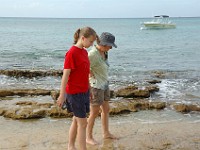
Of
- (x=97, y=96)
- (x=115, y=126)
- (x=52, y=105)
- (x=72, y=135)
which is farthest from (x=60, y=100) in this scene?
(x=52, y=105)

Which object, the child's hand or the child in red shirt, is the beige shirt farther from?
the child's hand

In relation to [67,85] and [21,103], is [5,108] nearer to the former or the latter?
[21,103]

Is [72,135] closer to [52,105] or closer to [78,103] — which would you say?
[78,103]

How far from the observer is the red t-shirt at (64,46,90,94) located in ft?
14.0

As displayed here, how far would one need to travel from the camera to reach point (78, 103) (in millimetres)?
4426

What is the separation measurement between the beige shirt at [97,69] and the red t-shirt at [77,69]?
60 cm

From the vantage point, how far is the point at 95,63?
5.05 meters

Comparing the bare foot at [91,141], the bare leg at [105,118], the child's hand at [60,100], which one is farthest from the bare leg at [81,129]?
the bare leg at [105,118]

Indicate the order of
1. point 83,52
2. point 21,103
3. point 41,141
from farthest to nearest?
point 21,103 < point 41,141 < point 83,52

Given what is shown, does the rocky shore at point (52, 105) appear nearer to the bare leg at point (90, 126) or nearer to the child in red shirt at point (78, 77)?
the bare leg at point (90, 126)

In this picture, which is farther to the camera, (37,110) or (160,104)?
(160,104)

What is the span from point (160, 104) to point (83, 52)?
182 inches

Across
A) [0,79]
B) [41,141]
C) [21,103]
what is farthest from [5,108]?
[0,79]

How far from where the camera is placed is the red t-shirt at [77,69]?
4262 mm
